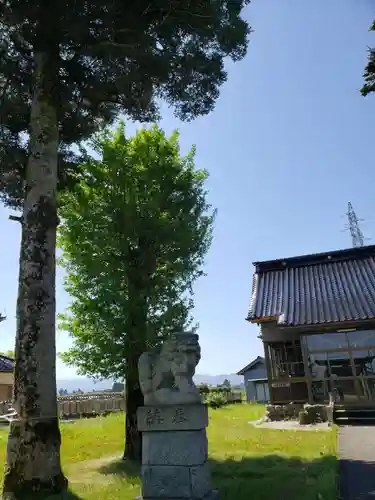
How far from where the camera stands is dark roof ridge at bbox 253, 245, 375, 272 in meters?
20.9

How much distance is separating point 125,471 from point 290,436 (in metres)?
5.41

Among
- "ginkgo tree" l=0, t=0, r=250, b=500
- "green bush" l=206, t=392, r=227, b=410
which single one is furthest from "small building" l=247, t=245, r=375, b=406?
"green bush" l=206, t=392, r=227, b=410

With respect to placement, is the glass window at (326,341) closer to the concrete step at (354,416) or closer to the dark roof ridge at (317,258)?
the concrete step at (354,416)

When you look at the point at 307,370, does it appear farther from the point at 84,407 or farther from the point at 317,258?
the point at 84,407

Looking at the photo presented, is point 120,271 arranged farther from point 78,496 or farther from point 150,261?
point 78,496

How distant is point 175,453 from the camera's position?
598cm

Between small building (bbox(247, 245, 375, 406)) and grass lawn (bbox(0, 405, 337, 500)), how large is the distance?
396 centimetres

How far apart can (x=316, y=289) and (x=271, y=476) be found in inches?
502

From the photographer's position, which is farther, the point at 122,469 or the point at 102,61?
the point at 102,61

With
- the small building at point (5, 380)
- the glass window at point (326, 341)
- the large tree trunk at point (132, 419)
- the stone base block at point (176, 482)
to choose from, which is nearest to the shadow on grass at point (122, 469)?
the large tree trunk at point (132, 419)

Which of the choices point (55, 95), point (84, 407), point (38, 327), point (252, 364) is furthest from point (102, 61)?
point (252, 364)

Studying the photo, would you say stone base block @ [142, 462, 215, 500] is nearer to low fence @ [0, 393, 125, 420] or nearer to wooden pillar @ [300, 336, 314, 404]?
wooden pillar @ [300, 336, 314, 404]

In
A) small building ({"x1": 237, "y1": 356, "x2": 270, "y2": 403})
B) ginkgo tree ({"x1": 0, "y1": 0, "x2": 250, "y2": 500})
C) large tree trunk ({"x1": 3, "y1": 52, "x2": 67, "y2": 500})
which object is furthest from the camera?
small building ({"x1": 237, "y1": 356, "x2": 270, "y2": 403})

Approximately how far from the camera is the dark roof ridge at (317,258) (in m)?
20.9
